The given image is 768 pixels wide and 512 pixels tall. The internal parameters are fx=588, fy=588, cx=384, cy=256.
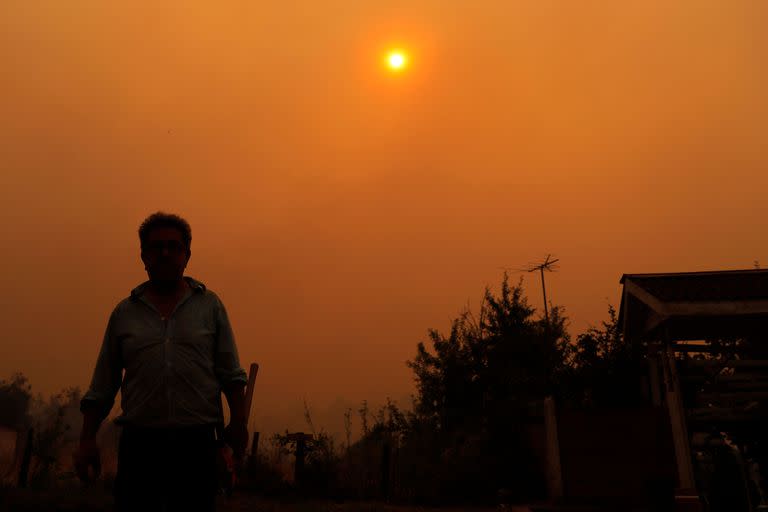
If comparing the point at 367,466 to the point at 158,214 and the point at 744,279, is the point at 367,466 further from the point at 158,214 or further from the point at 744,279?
the point at 158,214

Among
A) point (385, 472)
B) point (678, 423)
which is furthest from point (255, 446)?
point (678, 423)

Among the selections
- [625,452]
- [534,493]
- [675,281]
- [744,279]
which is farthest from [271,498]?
[744,279]

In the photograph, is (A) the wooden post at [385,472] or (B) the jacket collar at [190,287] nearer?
(B) the jacket collar at [190,287]

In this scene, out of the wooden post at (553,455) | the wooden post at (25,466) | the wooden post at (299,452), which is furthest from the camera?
the wooden post at (553,455)

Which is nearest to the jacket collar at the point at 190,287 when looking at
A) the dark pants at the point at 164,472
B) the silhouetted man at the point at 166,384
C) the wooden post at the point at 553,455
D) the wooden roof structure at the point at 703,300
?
the silhouetted man at the point at 166,384

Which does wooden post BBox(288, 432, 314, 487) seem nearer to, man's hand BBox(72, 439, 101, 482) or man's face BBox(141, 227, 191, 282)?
man's hand BBox(72, 439, 101, 482)

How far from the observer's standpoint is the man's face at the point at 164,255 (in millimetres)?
2947

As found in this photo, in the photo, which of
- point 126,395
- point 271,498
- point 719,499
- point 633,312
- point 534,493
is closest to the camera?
point 126,395

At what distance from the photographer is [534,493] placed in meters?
12.7

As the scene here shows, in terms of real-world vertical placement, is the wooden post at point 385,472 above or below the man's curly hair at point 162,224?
below

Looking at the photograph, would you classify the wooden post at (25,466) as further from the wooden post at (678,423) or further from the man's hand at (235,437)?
the wooden post at (678,423)

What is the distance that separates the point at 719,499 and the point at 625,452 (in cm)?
760

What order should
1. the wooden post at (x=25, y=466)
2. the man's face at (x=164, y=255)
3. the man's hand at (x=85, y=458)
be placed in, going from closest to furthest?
the man's hand at (x=85, y=458) < the man's face at (x=164, y=255) < the wooden post at (x=25, y=466)

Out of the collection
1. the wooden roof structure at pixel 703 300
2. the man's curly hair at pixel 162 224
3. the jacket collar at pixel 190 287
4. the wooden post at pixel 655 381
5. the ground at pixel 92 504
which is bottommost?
the ground at pixel 92 504
